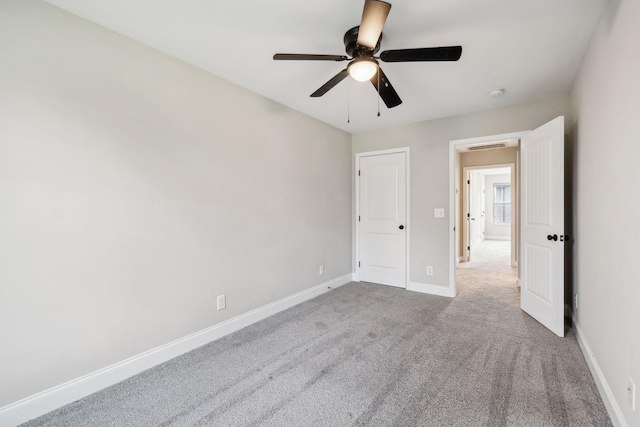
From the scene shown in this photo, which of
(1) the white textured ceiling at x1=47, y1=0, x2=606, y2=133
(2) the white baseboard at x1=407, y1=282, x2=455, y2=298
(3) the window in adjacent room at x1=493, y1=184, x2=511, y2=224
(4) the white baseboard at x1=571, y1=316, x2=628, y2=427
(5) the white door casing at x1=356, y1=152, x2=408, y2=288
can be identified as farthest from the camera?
(3) the window in adjacent room at x1=493, y1=184, x2=511, y2=224

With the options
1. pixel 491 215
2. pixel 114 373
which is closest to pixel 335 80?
pixel 114 373

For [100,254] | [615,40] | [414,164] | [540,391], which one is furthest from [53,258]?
[414,164]

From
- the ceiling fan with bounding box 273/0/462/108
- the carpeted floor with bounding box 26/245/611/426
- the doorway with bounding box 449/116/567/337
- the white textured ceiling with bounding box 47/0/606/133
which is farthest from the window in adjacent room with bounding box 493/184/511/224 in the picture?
the ceiling fan with bounding box 273/0/462/108

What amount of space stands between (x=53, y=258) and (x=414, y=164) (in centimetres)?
384

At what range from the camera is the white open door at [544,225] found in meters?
2.55

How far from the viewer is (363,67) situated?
70.5 inches

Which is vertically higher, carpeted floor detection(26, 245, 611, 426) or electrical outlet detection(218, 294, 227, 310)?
electrical outlet detection(218, 294, 227, 310)

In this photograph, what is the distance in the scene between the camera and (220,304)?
260 cm

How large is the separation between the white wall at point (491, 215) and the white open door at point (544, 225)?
7.82 meters

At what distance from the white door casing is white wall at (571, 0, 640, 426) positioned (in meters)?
2.01

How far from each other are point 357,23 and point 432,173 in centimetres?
249

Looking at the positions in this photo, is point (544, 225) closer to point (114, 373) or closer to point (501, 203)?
point (114, 373)

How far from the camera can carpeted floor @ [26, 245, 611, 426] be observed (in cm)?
159

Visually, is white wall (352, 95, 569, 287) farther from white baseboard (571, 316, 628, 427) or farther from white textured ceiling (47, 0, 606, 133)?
white baseboard (571, 316, 628, 427)
